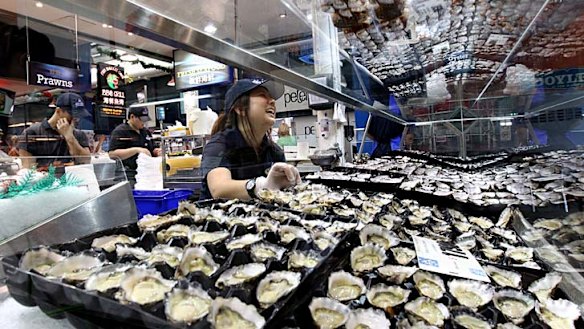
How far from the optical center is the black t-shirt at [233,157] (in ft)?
6.48

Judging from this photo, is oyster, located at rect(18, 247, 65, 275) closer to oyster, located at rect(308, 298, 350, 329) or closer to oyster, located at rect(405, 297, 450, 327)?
oyster, located at rect(308, 298, 350, 329)

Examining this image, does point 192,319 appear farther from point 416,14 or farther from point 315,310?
point 416,14

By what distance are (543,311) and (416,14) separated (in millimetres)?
1860

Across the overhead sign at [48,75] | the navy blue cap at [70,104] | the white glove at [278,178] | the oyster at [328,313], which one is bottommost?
the oyster at [328,313]

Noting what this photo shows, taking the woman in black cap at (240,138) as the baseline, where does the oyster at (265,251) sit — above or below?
below

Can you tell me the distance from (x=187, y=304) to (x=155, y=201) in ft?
7.89

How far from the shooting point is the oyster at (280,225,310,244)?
812 mm

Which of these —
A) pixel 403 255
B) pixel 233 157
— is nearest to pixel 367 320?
pixel 403 255

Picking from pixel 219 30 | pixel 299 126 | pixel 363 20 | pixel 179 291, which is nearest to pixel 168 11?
pixel 219 30

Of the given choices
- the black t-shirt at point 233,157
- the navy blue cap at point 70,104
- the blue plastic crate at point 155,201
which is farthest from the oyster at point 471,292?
the navy blue cap at point 70,104

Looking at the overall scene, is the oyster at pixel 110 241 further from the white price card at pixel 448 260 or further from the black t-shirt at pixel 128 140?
the black t-shirt at pixel 128 140

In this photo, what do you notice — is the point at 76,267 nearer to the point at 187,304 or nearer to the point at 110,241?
the point at 110,241

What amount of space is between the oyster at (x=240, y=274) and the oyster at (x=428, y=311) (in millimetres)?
282

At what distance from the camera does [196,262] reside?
661 mm
